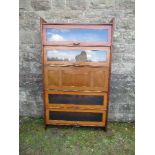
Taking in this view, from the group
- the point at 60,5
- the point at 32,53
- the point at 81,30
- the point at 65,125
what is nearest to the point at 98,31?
the point at 81,30

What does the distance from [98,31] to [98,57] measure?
0.43m

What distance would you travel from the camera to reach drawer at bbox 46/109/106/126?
13.4 ft

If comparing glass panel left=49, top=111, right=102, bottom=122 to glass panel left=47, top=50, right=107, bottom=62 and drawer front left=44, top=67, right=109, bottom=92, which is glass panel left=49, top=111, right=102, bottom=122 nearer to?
drawer front left=44, top=67, right=109, bottom=92

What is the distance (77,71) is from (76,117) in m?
0.87

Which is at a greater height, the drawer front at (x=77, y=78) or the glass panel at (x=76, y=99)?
the drawer front at (x=77, y=78)

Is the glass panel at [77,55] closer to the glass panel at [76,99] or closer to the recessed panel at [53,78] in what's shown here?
the recessed panel at [53,78]

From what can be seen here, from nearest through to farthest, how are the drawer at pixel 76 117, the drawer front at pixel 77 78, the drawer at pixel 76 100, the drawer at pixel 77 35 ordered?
1. the drawer at pixel 77 35
2. the drawer front at pixel 77 78
3. the drawer at pixel 76 100
4. the drawer at pixel 76 117

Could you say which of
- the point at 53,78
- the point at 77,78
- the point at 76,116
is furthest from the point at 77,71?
the point at 76,116

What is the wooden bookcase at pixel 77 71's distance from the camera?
3736mm

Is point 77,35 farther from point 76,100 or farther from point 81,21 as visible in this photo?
point 76,100

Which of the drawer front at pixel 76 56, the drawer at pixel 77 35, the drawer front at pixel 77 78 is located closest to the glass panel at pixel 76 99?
the drawer front at pixel 77 78

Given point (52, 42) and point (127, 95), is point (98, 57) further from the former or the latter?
point (127, 95)

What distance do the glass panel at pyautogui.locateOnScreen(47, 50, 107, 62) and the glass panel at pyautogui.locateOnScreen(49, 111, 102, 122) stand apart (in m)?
0.99

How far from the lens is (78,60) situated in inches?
151
